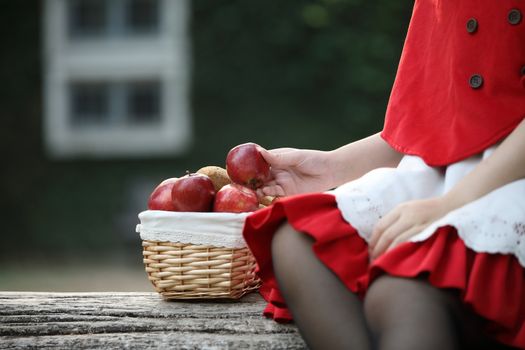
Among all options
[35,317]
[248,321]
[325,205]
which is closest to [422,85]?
[325,205]

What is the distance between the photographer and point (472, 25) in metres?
1.35

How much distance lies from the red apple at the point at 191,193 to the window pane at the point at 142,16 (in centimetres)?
998

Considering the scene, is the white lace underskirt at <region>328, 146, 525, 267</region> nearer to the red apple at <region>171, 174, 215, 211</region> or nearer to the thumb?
the thumb

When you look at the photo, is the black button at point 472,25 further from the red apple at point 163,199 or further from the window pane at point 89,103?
the window pane at point 89,103

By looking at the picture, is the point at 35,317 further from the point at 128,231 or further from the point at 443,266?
the point at 128,231

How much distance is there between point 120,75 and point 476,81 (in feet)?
34.8

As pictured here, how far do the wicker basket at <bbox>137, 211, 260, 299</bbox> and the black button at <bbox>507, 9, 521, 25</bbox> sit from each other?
0.75 meters

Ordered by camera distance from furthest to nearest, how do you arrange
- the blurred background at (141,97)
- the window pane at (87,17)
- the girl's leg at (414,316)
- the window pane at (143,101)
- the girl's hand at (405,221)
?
the window pane at (87,17), the window pane at (143,101), the blurred background at (141,97), the girl's hand at (405,221), the girl's leg at (414,316)

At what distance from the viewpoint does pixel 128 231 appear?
11.3 m

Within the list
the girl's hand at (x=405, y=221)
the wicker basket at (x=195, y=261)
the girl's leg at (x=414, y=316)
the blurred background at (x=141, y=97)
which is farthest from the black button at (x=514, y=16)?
the blurred background at (x=141, y=97)

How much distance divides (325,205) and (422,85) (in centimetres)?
36

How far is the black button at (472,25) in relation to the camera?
134cm

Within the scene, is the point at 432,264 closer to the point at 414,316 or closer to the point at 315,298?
the point at 414,316

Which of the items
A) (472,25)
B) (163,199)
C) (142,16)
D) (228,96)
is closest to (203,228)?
(163,199)
